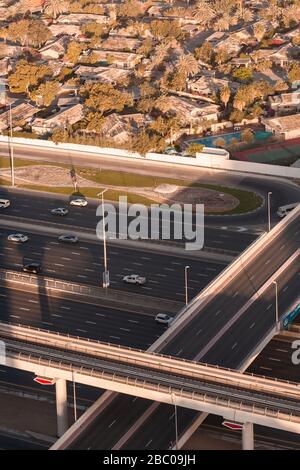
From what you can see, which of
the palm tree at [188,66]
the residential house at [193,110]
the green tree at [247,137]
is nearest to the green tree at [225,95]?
the residential house at [193,110]

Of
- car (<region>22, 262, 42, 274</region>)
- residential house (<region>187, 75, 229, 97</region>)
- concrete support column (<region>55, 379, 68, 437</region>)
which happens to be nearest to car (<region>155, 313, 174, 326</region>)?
car (<region>22, 262, 42, 274</region>)

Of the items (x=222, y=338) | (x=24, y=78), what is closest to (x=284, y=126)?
(x=24, y=78)

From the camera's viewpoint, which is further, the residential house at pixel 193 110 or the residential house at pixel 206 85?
the residential house at pixel 206 85

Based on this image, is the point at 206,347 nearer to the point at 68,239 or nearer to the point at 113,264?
the point at 113,264

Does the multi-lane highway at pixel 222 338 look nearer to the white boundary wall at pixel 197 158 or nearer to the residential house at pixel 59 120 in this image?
the white boundary wall at pixel 197 158

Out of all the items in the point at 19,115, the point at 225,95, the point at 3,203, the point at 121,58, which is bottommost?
the point at 3,203

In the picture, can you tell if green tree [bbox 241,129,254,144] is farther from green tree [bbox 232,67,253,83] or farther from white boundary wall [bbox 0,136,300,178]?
green tree [bbox 232,67,253,83]
